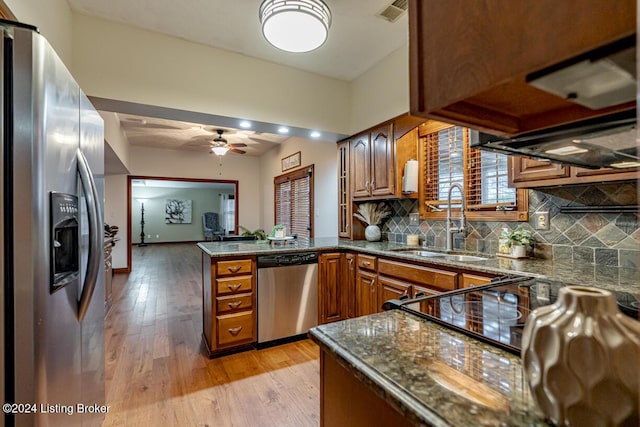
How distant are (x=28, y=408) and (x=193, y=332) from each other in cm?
228

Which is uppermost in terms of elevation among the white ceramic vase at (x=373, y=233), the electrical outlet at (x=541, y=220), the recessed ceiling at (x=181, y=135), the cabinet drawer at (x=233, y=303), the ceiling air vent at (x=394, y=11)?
the ceiling air vent at (x=394, y=11)

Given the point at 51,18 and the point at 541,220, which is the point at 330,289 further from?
the point at 51,18

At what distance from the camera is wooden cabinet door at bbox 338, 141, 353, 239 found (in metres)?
3.64

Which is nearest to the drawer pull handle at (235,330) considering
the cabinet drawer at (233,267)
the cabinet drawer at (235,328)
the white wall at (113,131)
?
the cabinet drawer at (235,328)

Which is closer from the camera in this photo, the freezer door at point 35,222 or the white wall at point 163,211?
the freezer door at point 35,222

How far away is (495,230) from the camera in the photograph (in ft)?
8.11

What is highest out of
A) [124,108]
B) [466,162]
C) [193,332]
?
[124,108]

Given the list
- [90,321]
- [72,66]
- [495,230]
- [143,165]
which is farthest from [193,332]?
[143,165]

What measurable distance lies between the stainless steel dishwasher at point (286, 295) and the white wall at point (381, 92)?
164cm

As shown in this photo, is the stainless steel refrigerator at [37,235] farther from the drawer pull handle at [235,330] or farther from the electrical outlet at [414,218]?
the electrical outlet at [414,218]

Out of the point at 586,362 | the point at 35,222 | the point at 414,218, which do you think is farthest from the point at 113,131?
the point at 586,362

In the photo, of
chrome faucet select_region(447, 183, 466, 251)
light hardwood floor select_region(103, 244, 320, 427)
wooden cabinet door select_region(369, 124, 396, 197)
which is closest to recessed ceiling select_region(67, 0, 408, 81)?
wooden cabinet door select_region(369, 124, 396, 197)

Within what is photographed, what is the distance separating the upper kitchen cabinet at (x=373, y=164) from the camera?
3078 millimetres

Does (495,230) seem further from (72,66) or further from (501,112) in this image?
(72,66)
